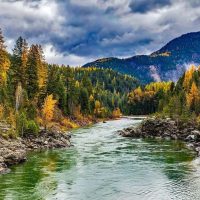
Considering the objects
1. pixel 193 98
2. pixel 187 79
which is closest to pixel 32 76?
pixel 193 98

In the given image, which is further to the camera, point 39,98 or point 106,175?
point 39,98

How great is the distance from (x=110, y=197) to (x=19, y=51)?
258 ft

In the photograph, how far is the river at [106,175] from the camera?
43406 mm

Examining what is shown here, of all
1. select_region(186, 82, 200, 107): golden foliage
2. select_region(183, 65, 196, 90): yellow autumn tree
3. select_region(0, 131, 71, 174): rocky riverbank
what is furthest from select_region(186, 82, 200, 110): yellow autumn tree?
select_region(0, 131, 71, 174): rocky riverbank

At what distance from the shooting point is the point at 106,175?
52844mm

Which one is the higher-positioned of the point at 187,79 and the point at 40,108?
the point at 187,79

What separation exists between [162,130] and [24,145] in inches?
1683

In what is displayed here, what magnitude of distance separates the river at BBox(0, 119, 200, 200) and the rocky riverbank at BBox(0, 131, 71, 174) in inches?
59.5

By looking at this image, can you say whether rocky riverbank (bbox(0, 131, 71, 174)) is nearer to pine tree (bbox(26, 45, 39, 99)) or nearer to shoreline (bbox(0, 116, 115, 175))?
shoreline (bbox(0, 116, 115, 175))

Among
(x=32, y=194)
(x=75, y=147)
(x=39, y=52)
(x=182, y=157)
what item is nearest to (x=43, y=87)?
(x=39, y=52)

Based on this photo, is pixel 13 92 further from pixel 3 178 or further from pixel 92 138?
pixel 3 178

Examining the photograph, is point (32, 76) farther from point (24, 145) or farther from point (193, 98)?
point (193, 98)

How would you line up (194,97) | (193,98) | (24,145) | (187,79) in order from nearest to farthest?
(24,145), (193,98), (194,97), (187,79)

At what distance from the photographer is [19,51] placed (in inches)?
4478
